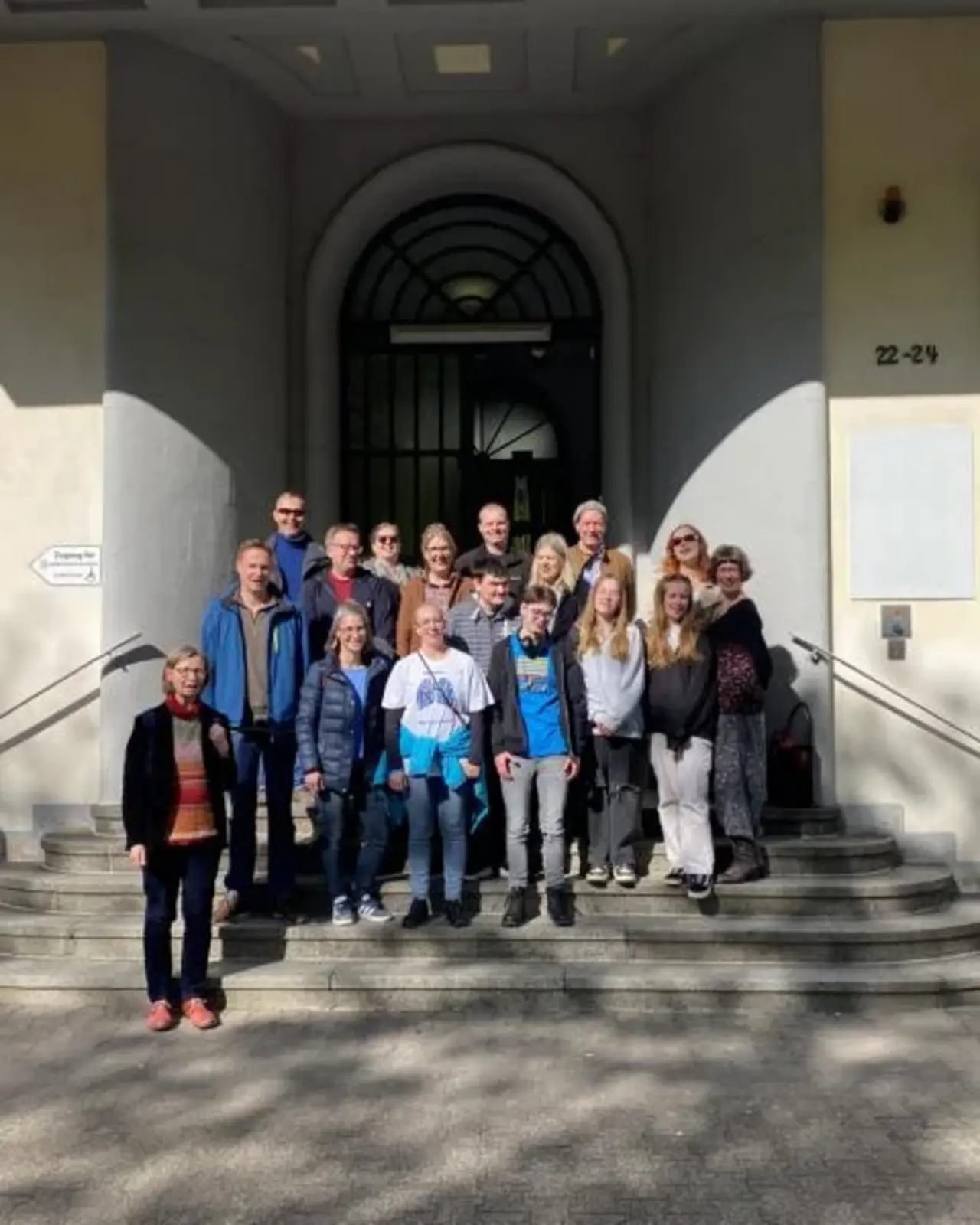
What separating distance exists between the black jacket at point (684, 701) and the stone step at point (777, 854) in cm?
79

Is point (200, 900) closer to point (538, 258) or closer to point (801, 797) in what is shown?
point (801, 797)

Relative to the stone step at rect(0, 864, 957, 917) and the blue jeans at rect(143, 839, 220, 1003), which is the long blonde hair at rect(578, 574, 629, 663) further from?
the blue jeans at rect(143, 839, 220, 1003)

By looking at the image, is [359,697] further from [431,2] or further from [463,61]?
[463,61]

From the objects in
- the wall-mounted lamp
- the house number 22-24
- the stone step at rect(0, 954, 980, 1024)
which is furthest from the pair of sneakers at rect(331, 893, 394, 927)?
the wall-mounted lamp

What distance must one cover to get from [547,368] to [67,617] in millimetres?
4435

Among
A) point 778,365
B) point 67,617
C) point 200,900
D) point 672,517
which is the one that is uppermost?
point 778,365

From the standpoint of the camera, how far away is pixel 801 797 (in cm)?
779

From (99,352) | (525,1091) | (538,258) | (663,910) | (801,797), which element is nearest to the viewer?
(525,1091)

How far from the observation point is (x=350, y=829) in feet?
22.4

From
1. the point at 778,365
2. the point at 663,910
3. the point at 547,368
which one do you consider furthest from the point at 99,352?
the point at 663,910

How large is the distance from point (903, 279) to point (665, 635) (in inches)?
122

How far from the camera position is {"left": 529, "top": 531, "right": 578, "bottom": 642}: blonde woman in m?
7.05

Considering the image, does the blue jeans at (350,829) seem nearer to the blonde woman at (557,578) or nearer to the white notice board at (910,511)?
the blonde woman at (557,578)

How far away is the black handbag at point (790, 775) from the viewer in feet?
25.5
